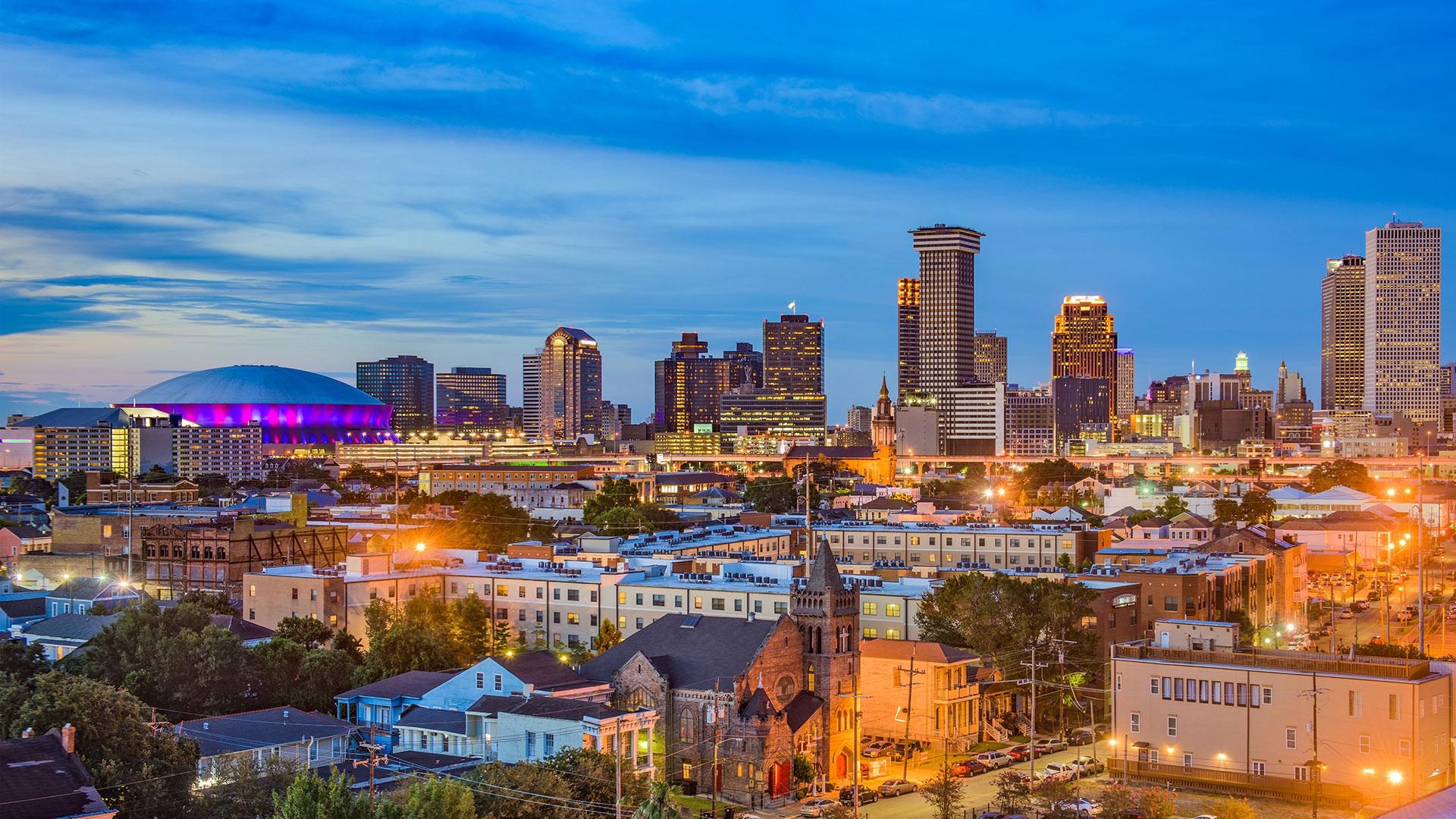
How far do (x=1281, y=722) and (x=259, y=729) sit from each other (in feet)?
111

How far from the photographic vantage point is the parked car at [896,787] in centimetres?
5072

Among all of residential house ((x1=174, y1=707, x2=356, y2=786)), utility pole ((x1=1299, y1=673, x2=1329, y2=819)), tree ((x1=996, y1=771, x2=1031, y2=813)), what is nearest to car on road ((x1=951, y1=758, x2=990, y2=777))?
tree ((x1=996, y1=771, x2=1031, y2=813))

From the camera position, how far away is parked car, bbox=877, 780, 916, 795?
50.7 metres

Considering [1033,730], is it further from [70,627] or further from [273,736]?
[70,627]

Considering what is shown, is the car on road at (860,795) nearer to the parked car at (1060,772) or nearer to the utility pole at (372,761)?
the parked car at (1060,772)

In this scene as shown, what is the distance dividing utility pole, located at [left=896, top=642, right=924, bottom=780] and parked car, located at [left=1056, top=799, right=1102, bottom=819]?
317 inches

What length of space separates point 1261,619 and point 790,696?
43.1 metres

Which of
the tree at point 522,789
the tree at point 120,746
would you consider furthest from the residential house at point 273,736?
the tree at point 522,789

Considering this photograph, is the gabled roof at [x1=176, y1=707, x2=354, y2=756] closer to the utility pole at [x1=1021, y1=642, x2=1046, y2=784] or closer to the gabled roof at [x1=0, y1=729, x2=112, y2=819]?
the gabled roof at [x1=0, y1=729, x2=112, y2=819]

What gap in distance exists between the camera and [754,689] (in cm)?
5072

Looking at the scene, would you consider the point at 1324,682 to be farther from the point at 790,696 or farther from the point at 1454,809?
the point at 1454,809

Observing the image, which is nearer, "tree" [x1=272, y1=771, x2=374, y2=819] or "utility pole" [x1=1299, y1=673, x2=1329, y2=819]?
"tree" [x1=272, y1=771, x2=374, y2=819]

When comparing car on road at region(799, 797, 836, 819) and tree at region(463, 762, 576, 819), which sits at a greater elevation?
tree at region(463, 762, 576, 819)

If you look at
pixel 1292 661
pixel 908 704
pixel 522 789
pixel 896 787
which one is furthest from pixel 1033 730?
pixel 522 789
